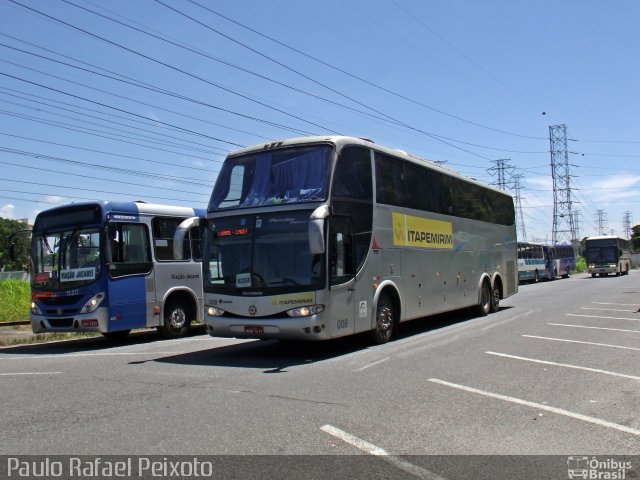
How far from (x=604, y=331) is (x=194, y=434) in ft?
33.9

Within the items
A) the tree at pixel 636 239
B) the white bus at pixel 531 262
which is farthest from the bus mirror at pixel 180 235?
the tree at pixel 636 239

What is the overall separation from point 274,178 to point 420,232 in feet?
14.1

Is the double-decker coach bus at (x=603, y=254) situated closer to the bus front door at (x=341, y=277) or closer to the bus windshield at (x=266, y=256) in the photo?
the bus front door at (x=341, y=277)

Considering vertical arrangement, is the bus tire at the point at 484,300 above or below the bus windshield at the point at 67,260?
below

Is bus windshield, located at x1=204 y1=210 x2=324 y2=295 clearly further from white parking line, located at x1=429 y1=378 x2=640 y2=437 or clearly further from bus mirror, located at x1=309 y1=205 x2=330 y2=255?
white parking line, located at x1=429 y1=378 x2=640 y2=437

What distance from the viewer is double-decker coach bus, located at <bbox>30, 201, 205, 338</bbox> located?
40.3 feet

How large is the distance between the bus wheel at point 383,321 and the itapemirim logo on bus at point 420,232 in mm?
1257

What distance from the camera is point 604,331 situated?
42.0 feet

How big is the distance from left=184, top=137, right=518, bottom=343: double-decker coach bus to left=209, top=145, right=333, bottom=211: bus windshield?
2 cm

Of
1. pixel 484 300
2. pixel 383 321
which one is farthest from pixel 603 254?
pixel 383 321

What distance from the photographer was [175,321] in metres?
14.1

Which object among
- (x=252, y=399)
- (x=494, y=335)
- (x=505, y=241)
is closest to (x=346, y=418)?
(x=252, y=399)

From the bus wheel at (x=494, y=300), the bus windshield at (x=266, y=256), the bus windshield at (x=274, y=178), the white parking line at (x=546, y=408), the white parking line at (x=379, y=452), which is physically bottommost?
the white parking line at (x=546, y=408)

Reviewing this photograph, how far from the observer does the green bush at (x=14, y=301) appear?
20.6 metres
